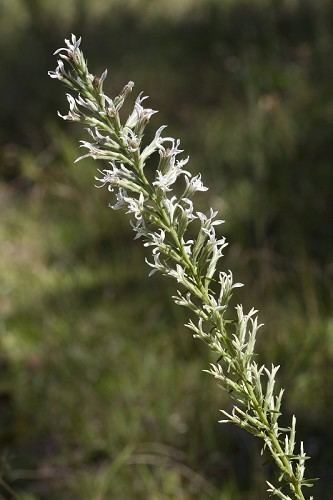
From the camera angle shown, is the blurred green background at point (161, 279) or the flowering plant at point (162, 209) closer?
the flowering plant at point (162, 209)

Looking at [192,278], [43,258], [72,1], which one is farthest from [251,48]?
[192,278]

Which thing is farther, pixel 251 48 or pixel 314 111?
pixel 251 48

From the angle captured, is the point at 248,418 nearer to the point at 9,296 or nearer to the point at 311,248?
the point at 311,248

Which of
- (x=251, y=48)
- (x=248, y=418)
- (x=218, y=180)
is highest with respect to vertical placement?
(x=251, y=48)

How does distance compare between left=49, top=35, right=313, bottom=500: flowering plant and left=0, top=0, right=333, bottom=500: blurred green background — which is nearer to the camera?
left=49, top=35, right=313, bottom=500: flowering plant

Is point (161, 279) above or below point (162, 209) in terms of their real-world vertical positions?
above

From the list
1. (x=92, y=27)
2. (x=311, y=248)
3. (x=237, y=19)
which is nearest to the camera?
(x=311, y=248)

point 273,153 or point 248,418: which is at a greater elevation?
point 273,153

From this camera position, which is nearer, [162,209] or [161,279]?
[162,209]
